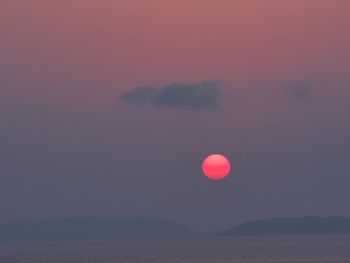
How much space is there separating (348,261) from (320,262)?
22.1 ft

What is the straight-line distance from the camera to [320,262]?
197250 mm

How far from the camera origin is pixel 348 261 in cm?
19725
